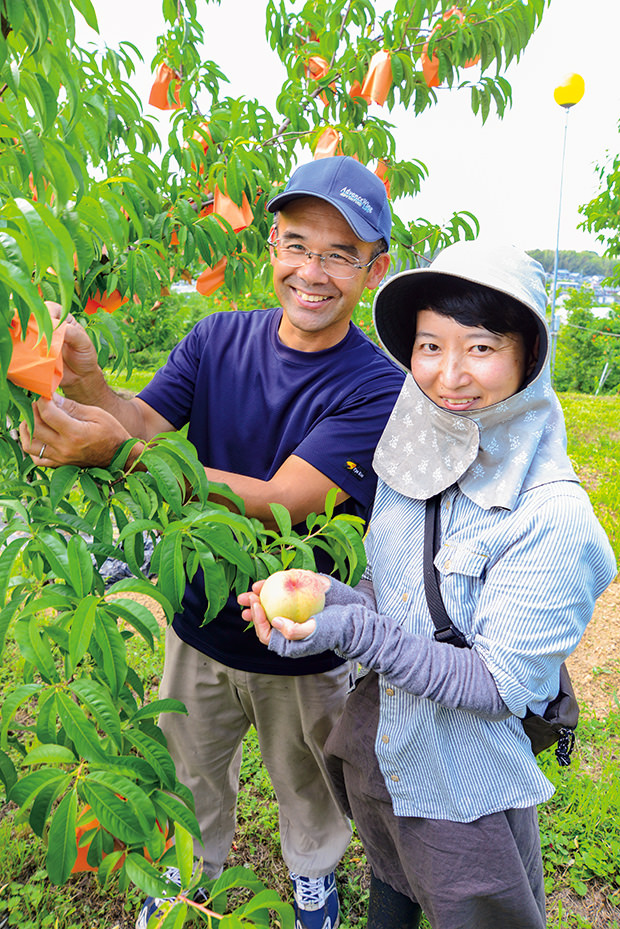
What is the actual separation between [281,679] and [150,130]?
5.53ft

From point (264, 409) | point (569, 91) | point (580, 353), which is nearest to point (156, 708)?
point (264, 409)

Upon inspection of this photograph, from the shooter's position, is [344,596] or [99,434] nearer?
[99,434]

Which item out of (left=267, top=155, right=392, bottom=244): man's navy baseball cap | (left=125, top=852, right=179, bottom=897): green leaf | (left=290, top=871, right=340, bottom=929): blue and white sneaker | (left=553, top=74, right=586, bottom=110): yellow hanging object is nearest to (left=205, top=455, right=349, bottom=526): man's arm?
(left=267, top=155, right=392, bottom=244): man's navy baseball cap

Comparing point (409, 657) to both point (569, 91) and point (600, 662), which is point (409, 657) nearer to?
point (600, 662)

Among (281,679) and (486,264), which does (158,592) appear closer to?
(486,264)

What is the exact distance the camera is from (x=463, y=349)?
1164 millimetres

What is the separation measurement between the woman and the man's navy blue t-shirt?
0.18 meters

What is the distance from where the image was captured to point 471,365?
1146 millimetres

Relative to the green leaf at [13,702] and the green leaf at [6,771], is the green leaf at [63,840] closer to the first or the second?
the green leaf at [13,702]

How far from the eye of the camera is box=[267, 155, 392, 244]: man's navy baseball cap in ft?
4.85

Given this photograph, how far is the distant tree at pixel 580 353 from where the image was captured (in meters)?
18.6

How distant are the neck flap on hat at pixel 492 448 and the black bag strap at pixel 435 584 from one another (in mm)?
47

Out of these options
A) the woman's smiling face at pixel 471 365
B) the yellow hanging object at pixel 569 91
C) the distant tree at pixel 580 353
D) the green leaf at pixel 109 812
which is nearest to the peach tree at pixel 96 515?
the green leaf at pixel 109 812

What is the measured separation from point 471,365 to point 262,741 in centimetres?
129
